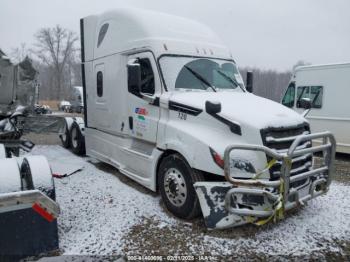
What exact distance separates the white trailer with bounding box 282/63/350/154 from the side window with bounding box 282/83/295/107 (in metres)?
0.17

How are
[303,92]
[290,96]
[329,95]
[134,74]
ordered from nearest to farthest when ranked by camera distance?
[134,74], [329,95], [303,92], [290,96]

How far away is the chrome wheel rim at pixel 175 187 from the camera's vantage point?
4.42 metres

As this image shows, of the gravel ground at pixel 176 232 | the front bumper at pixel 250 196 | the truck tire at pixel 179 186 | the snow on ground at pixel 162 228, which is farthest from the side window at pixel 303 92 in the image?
the truck tire at pixel 179 186

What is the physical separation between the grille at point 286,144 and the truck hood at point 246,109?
8 centimetres

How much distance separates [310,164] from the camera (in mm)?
4508

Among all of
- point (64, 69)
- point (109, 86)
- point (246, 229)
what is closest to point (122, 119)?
point (109, 86)

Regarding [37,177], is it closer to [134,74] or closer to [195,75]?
[134,74]

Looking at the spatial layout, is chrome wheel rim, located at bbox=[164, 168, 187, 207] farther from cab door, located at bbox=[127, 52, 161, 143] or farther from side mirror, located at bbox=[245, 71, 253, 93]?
side mirror, located at bbox=[245, 71, 253, 93]

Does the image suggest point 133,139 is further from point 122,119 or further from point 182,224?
point 182,224

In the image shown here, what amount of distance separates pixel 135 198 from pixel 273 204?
2438 millimetres

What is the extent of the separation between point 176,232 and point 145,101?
7.46 feet

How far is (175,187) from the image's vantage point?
4.52m

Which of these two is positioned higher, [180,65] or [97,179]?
[180,65]

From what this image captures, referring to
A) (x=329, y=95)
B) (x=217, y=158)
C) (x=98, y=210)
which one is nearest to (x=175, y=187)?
(x=217, y=158)
